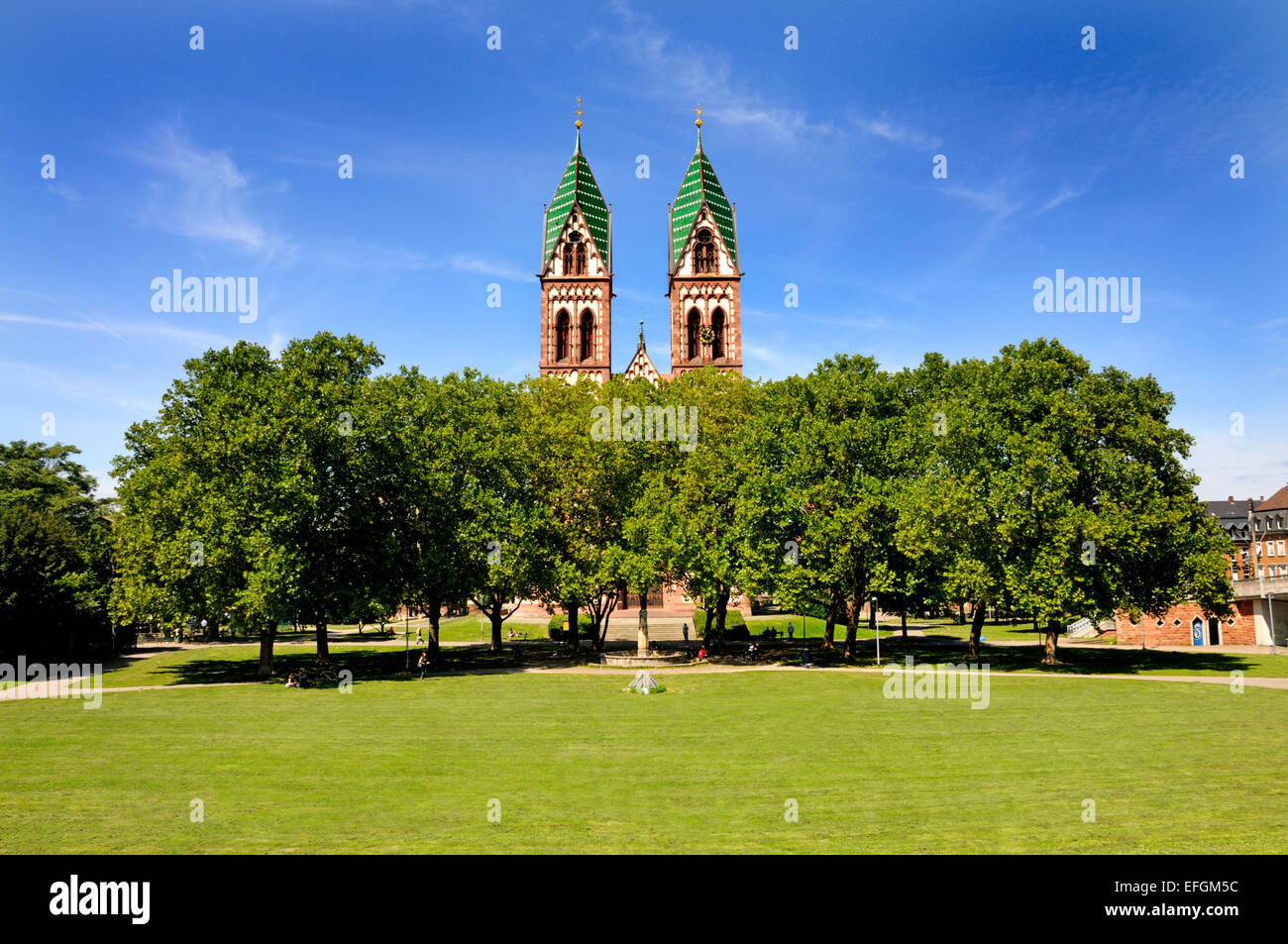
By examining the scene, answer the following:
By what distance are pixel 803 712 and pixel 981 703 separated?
20.3 ft

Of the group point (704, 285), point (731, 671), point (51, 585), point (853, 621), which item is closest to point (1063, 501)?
point (853, 621)

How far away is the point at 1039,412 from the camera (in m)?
37.1

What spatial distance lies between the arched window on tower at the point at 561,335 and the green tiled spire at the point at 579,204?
7025mm

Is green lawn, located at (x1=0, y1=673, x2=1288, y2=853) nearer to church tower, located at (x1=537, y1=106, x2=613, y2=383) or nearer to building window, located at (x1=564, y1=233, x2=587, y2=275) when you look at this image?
church tower, located at (x1=537, y1=106, x2=613, y2=383)

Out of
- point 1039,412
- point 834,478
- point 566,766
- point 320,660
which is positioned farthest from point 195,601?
point 1039,412

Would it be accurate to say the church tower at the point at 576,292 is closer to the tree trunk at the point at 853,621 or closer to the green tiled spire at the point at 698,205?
the green tiled spire at the point at 698,205

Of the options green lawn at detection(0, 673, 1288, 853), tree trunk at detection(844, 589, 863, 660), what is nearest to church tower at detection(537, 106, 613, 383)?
tree trunk at detection(844, 589, 863, 660)

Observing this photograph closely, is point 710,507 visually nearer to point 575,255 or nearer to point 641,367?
point 641,367

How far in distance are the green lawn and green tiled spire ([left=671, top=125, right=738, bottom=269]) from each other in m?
70.3

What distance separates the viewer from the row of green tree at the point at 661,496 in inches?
1297

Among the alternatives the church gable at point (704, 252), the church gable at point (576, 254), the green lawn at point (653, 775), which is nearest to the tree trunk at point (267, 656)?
the green lawn at point (653, 775)

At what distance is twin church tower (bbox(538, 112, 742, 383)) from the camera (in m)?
84.0
